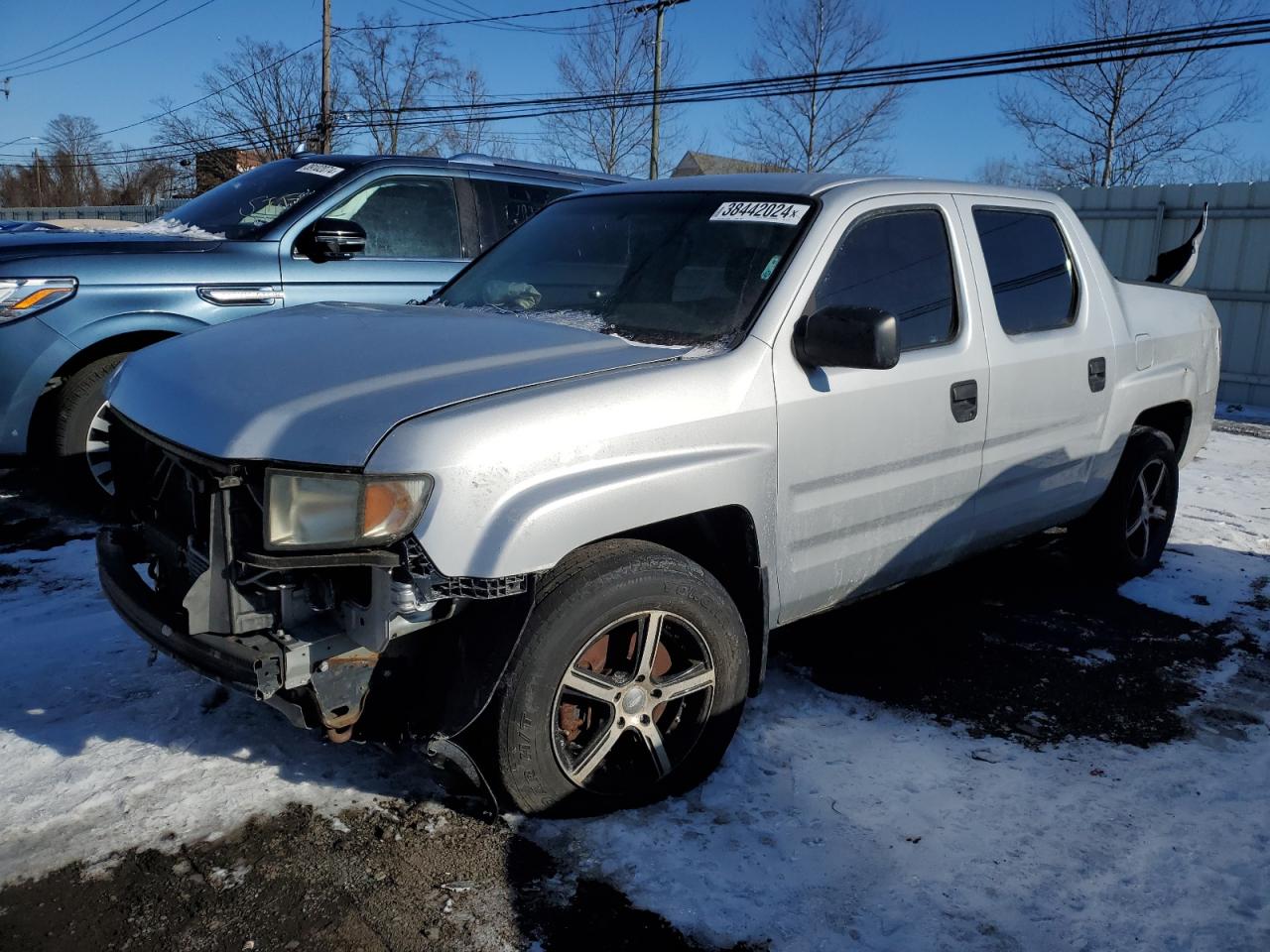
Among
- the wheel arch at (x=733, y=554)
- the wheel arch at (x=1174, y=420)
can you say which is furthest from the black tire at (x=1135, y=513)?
the wheel arch at (x=733, y=554)

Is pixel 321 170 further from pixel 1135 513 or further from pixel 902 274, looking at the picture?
pixel 1135 513

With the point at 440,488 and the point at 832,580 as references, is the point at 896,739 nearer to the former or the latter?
the point at 832,580

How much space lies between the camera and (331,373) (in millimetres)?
2670

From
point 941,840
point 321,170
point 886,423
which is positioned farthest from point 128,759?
point 321,170

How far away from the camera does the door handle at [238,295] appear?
5480mm

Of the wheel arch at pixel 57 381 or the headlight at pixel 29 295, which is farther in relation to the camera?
the wheel arch at pixel 57 381

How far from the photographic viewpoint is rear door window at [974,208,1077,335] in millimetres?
3965

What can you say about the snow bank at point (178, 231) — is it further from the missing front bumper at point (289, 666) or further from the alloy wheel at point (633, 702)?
the alloy wheel at point (633, 702)

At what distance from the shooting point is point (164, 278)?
5.36 meters

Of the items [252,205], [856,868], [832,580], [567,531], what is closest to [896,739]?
[832,580]

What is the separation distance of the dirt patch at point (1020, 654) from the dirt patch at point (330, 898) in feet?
5.18

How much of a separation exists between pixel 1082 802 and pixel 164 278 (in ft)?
15.7

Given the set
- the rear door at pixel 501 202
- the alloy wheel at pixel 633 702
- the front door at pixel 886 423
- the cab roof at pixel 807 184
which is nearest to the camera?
the alloy wheel at pixel 633 702

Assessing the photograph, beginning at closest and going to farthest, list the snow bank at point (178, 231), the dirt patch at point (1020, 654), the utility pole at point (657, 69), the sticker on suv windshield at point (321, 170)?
the dirt patch at point (1020, 654)
the snow bank at point (178, 231)
the sticker on suv windshield at point (321, 170)
the utility pole at point (657, 69)
